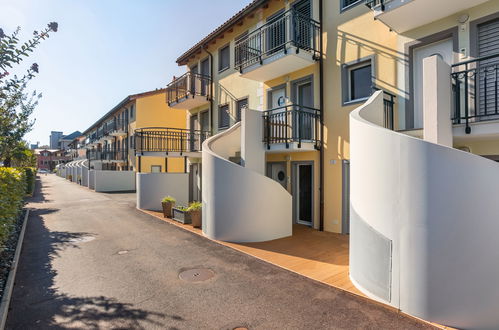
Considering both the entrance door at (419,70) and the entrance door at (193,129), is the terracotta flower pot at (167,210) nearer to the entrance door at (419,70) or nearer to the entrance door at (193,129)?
the entrance door at (193,129)

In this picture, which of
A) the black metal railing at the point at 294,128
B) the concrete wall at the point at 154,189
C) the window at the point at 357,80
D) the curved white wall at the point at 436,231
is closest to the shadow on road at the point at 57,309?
the curved white wall at the point at 436,231

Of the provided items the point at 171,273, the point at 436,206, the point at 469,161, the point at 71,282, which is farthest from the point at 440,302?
the point at 71,282

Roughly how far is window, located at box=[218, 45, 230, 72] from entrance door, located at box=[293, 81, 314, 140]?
522cm

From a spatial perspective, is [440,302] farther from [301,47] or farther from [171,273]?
[301,47]

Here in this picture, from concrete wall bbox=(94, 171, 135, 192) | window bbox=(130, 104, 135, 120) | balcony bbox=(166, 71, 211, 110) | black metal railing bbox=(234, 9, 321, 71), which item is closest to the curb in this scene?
black metal railing bbox=(234, 9, 321, 71)

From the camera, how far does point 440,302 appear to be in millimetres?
4043

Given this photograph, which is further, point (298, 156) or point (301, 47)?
point (298, 156)

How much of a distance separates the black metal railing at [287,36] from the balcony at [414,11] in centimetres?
252

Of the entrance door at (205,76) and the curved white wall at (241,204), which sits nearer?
the curved white wall at (241,204)

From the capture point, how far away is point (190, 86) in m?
15.9

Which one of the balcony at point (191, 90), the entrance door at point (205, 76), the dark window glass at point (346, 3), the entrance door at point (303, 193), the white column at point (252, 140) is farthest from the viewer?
the entrance door at point (205, 76)

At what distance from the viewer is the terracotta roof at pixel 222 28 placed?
11.5m

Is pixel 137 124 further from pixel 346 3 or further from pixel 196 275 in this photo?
pixel 196 275

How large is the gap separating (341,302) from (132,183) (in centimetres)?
2403
